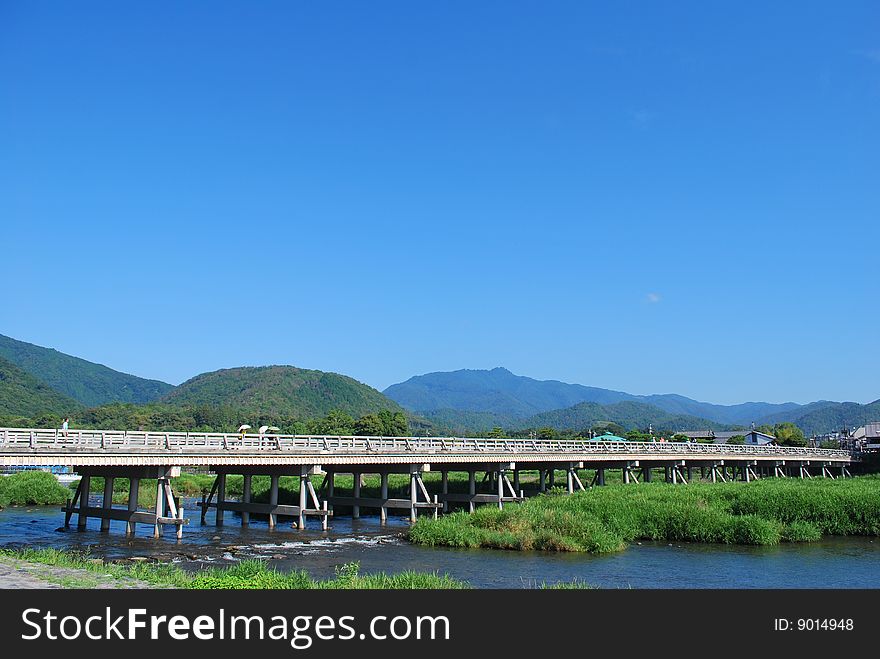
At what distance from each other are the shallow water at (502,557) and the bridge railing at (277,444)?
4.51 metres

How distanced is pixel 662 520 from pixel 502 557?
11084 mm

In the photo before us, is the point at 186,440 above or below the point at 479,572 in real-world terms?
above

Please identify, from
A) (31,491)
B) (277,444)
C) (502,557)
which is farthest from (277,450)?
(31,491)

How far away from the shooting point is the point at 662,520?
39.1m

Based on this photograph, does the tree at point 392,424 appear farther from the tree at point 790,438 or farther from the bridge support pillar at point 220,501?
the bridge support pillar at point 220,501

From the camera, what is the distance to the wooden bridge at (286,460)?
33.0 meters

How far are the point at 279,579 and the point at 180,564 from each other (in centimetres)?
920

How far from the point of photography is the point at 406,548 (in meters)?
35.6

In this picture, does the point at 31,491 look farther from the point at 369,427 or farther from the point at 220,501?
the point at 369,427
